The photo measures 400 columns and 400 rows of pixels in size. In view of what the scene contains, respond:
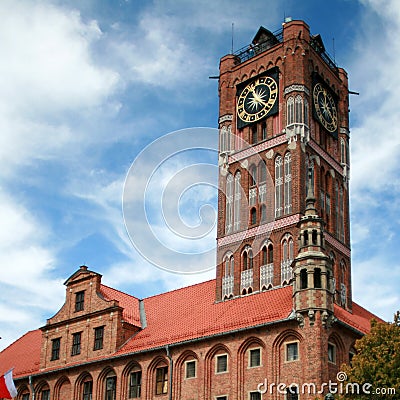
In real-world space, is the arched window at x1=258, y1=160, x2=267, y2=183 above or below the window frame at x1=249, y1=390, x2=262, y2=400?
above

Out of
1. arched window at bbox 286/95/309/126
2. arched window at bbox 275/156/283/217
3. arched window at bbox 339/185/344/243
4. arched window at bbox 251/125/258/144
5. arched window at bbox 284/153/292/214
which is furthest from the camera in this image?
arched window at bbox 251/125/258/144

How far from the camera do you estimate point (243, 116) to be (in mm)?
63094

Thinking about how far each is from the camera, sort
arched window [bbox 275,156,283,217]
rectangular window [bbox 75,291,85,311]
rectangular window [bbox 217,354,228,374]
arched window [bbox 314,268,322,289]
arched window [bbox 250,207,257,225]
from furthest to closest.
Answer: rectangular window [bbox 75,291,85,311], arched window [bbox 250,207,257,225], arched window [bbox 275,156,283,217], rectangular window [bbox 217,354,228,374], arched window [bbox 314,268,322,289]

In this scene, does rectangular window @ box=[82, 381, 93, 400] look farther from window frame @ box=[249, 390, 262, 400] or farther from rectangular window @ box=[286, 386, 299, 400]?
rectangular window @ box=[286, 386, 299, 400]

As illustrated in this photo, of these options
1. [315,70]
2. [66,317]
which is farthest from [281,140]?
[66,317]

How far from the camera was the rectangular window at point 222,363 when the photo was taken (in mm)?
48003

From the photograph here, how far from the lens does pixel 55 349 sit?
60.6m

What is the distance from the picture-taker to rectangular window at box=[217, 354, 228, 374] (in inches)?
1890

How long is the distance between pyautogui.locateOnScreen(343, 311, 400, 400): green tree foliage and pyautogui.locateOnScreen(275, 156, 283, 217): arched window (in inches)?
717

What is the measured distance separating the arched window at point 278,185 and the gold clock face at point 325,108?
5.97 metres

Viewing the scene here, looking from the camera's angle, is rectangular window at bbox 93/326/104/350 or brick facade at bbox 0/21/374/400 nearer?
brick facade at bbox 0/21/374/400

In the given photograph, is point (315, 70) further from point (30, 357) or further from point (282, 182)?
point (30, 357)

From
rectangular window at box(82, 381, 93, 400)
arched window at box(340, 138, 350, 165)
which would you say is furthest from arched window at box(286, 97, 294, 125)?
rectangular window at box(82, 381, 93, 400)

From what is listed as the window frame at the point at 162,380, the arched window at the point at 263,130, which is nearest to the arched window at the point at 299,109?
the arched window at the point at 263,130
